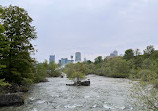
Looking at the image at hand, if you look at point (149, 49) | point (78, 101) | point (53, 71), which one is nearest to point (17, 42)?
point (78, 101)

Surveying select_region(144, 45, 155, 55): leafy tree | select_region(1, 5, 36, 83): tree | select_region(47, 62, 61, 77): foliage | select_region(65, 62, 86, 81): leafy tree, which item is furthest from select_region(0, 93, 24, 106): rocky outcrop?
select_region(144, 45, 155, 55): leafy tree

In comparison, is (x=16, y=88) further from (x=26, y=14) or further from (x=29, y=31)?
(x=26, y=14)

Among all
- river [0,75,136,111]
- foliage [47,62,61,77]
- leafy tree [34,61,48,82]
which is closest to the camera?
river [0,75,136,111]

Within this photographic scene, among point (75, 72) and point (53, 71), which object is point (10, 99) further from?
point (53, 71)

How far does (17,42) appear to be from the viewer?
68.2 feet

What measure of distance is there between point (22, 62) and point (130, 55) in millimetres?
78255

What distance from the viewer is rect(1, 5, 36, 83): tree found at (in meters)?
20.8

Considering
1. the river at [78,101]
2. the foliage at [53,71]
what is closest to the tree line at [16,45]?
the river at [78,101]

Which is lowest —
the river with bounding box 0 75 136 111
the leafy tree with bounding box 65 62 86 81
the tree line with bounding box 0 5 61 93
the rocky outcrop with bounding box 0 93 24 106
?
the river with bounding box 0 75 136 111

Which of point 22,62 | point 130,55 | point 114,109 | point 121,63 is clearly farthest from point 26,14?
point 130,55

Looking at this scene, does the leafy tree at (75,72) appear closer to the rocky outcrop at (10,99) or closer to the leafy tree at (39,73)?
the leafy tree at (39,73)

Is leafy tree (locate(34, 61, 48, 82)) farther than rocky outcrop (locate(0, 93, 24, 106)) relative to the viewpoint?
Yes

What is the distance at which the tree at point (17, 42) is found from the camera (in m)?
20.8

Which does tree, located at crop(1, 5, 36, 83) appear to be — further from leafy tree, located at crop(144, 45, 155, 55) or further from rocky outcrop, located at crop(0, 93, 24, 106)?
leafy tree, located at crop(144, 45, 155, 55)
